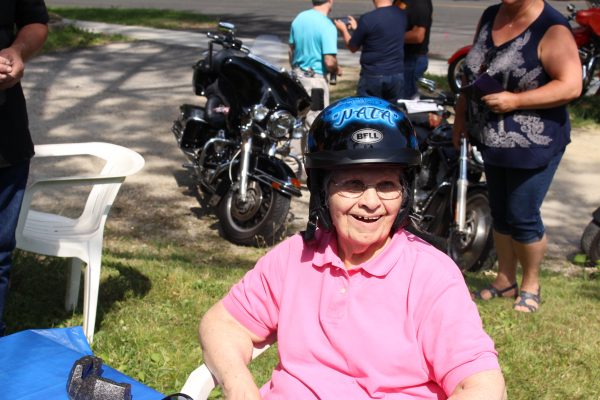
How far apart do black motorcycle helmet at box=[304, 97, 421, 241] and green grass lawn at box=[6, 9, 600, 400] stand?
5.40 feet

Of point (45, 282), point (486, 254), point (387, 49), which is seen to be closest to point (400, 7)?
point (387, 49)

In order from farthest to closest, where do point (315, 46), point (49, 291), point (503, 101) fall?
point (315, 46) < point (49, 291) < point (503, 101)

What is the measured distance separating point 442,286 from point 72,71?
11.1 m

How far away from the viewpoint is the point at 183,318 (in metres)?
4.74

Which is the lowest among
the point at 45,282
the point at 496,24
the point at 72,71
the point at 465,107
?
the point at 72,71

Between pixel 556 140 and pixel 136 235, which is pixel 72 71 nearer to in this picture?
pixel 136 235

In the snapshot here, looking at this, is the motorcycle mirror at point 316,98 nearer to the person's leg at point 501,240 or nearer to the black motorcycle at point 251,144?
the black motorcycle at point 251,144

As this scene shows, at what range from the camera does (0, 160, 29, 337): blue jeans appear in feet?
11.8

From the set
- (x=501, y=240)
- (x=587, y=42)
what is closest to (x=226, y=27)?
(x=501, y=240)

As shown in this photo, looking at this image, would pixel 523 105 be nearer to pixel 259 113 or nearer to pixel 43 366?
pixel 259 113

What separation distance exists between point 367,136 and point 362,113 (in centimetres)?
8

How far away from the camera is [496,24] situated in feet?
15.6

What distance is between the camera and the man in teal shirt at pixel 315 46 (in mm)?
8547

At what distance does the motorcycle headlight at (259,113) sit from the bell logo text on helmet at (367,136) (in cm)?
428
